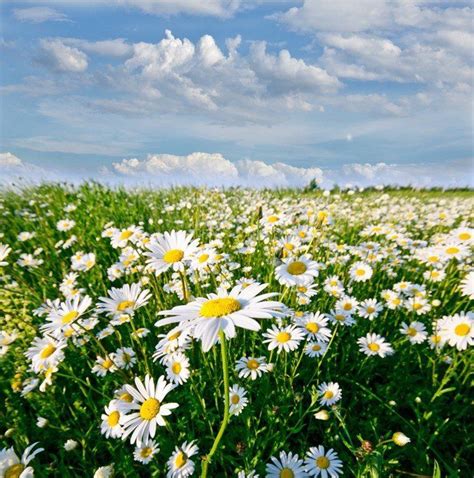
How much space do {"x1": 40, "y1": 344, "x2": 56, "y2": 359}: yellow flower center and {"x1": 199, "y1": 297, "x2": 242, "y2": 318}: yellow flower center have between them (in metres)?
1.36

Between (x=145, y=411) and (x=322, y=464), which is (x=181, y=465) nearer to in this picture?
(x=145, y=411)

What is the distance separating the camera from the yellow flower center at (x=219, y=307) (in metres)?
1.21

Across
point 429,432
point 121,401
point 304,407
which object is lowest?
point 429,432

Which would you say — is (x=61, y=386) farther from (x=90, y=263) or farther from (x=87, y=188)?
(x=87, y=188)

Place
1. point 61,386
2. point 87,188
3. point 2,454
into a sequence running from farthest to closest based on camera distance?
point 87,188 < point 61,386 < point 2,454

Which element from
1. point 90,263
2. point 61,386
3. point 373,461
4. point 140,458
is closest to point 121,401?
point 140,458

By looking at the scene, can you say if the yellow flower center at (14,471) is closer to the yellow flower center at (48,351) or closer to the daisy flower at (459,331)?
the yellow flower center at (48,351)

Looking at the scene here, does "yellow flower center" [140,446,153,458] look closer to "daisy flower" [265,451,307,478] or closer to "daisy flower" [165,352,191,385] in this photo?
"daisy flower" [165,352,191,385]

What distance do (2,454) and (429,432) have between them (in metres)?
2.46

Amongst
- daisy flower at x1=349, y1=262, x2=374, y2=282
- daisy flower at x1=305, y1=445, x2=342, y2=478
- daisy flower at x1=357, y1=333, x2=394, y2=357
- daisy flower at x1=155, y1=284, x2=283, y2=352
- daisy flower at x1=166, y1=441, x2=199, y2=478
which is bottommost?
daisy flower at x1=305, y1=445, x2=342, y2=478

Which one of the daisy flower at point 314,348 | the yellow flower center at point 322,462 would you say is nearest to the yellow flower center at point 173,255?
the daisy flower at point 314,348

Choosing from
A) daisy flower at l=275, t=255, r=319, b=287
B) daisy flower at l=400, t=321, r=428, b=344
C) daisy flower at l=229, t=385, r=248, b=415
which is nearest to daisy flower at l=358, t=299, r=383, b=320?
daisy flower at l=400, t=321, r=428, b=344

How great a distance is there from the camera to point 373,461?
5.31 ft

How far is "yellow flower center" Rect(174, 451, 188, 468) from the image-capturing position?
181cm
